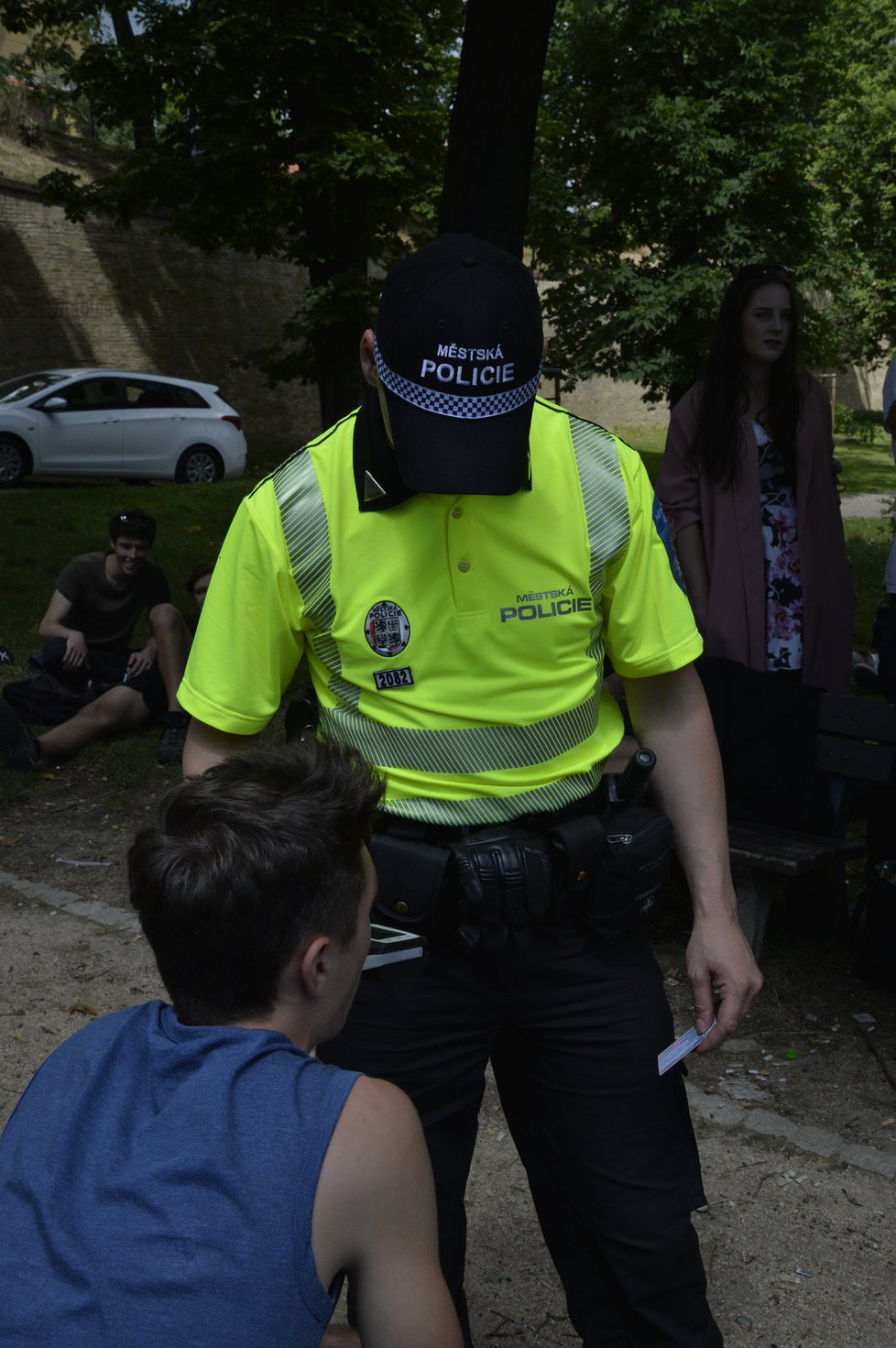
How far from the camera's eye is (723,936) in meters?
2.19

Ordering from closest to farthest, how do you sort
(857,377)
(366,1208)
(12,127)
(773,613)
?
(366,1208) < (773,613) < (12,127) < (857,377)

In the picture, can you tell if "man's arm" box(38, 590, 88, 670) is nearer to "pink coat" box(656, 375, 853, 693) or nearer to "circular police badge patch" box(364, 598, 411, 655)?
"pink coat" box(656, 375, 853, 693)

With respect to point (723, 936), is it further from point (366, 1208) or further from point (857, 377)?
point (857, 377)

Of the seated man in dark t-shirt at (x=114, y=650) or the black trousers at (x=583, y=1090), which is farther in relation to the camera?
the seated man in dark t-shirt at (x=114, y=650)

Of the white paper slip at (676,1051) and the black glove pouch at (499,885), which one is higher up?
the black glove pouch at (499,885)

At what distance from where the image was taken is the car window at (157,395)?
61.4ft

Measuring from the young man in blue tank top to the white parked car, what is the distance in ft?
53.2

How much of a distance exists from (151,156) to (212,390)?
6.87 meters

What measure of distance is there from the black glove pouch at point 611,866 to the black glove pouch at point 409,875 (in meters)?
0.20

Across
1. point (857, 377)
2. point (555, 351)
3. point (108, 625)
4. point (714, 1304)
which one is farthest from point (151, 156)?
point (857, 377)

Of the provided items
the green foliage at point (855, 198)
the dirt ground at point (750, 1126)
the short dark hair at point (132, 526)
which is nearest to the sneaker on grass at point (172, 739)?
the short dark hair at point (132, 526)

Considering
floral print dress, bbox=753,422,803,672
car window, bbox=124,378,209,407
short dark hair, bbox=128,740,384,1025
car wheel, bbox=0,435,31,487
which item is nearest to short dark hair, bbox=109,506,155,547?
floral print dress, bbox=753,422,803,672

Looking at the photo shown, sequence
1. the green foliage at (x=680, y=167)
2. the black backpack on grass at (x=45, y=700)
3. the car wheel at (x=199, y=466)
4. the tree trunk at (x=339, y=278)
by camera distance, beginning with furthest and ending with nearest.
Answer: the green foliage at (x=680, y=167), the car wheel at (x=199, y=466), the tree trunk at (x=339, y=278), the black backpack on grass at (x=45, y=700)

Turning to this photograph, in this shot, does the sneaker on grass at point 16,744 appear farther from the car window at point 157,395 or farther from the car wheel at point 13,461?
the car window at point 157,395
